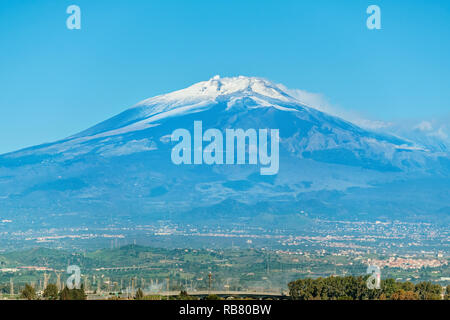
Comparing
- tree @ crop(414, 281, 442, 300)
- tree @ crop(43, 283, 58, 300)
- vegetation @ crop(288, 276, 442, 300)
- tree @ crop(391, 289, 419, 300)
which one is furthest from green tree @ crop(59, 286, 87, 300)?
tree @ crop(414, 281, 442, 300)

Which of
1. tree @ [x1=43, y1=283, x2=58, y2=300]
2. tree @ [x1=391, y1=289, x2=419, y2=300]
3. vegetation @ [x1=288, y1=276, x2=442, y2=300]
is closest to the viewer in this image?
tree @ [x1=43, y1=283, x2=58, y2=300]

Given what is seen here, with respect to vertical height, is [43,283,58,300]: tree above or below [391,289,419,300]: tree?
above

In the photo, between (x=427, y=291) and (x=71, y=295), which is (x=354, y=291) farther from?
(x=71, y=295)

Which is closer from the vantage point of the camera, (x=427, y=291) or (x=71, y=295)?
(x=71, y=295)

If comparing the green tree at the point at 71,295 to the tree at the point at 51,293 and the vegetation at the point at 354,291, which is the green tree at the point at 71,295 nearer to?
the tree at the point at 51,293

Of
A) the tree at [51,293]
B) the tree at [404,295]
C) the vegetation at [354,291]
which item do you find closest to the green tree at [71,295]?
the tree at [51,293]

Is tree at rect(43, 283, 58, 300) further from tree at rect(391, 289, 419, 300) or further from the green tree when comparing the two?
tree at rect(391, 289, 419, 300)

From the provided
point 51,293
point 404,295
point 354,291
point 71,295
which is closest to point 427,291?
point 404,295

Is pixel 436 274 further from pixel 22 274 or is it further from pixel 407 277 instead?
pixel 22 274

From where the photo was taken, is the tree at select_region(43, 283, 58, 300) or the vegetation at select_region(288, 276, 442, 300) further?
the vegetation at select_region(288, 276, 442, 300)

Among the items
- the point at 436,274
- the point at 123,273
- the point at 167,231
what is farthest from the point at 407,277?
the point at 167,231

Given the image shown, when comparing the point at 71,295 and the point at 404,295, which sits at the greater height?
the point at 71,295
